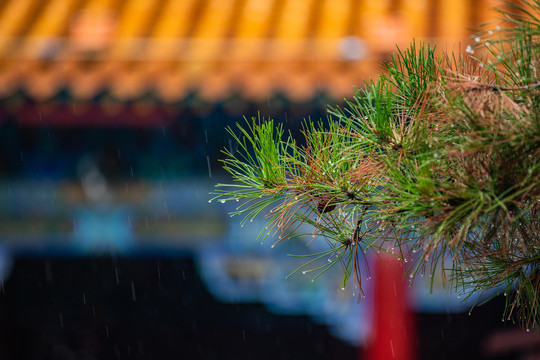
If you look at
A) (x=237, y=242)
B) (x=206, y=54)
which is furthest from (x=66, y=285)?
(x=206, y=54)

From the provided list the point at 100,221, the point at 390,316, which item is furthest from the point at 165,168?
the point at 390,316

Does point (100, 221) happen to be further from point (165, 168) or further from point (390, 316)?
point (390, 316)

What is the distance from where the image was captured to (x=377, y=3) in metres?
2.91

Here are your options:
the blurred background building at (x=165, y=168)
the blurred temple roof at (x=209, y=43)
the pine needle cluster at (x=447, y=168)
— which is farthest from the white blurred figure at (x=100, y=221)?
the pine needle cluster at (x=447, y=168)

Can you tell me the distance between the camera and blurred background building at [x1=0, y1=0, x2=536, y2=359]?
238cm

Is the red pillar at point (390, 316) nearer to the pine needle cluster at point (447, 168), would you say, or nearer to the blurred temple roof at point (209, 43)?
the blurred temple roof at point (209, 43)

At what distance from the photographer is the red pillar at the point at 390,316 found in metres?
3.01

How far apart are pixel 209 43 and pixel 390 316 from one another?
1554mm

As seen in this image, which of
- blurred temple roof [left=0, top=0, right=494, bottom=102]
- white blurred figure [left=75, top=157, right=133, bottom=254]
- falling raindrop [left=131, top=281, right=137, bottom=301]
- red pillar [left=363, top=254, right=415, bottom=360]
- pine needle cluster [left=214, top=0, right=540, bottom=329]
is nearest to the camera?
pine needle cluster [left=214, top=0, right=540, bottom=329]

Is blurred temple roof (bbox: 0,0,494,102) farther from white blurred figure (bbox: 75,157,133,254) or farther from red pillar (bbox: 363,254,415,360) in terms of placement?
red pillar (bbox: 363,254,415,360)

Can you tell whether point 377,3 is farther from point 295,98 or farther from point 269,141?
point 269,141

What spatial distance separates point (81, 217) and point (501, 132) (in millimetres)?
2836

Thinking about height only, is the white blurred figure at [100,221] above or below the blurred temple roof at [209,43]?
below

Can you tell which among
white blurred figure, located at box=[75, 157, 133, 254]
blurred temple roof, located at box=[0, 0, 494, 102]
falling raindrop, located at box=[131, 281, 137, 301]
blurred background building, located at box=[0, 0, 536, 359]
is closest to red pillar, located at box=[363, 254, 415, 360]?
blurred background building, located at box=[0, 0, 536, 359]
